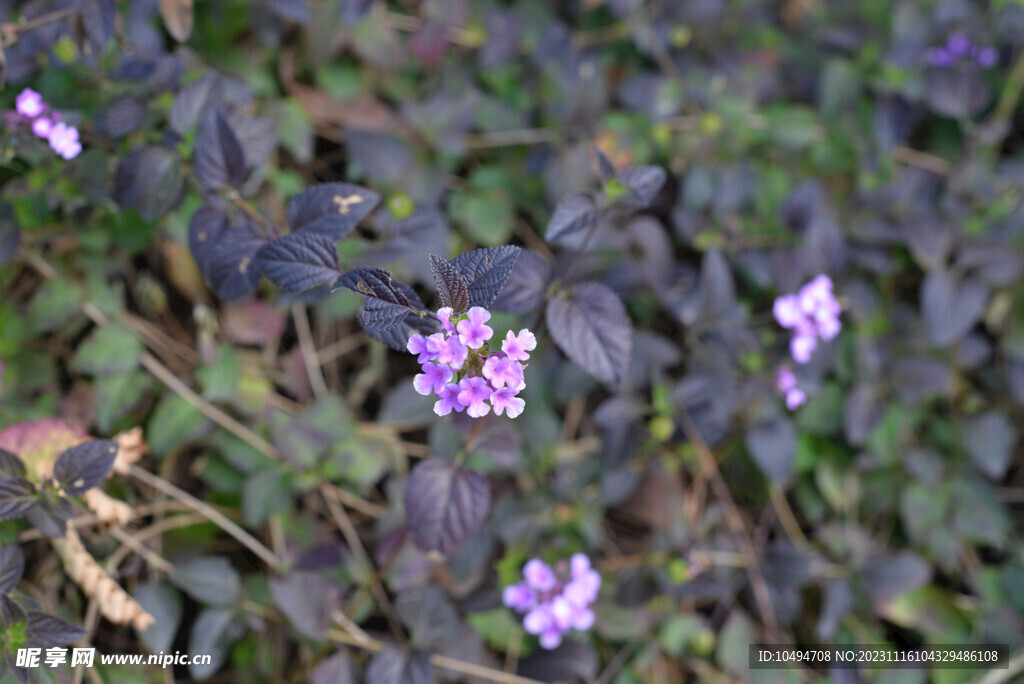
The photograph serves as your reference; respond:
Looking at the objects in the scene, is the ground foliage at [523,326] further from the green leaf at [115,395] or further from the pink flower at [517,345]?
the pink flower at [517,345]

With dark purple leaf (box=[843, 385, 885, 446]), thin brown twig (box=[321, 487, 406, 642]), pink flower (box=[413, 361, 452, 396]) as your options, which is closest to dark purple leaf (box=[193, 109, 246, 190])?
pink flower (box=[413, 361, 452, 396])

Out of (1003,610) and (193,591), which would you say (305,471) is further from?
(1003,610)

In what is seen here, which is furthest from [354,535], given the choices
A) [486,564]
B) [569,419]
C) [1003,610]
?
[1003,610]

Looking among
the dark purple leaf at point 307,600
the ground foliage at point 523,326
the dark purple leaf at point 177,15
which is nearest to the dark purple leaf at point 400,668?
the ground foliage at point 523,326

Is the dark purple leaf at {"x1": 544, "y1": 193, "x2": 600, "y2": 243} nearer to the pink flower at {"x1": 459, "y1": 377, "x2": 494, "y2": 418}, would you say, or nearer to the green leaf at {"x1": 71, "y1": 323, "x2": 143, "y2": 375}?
the pink flower at {"x1": 459, "y1": 377, "x2": 494, "y2": 418}

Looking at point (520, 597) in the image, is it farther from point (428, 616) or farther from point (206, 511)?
point (206, 511)

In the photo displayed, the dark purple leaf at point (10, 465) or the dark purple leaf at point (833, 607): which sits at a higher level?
the dark purple leaf at point (10, 465)
